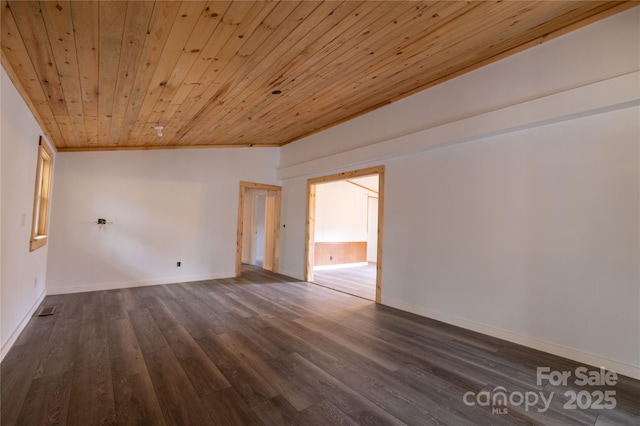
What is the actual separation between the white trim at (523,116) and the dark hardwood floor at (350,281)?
231 centimetres

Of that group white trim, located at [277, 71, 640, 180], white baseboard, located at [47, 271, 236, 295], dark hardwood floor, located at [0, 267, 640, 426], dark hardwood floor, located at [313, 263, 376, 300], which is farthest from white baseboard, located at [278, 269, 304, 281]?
white trim, located at [277, 71, 640, 180]

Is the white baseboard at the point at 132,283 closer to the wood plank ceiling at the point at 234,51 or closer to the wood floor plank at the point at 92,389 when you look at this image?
the wood plank ceiling at the point at 234,51

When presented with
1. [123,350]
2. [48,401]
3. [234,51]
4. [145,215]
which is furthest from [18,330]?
[234,51]

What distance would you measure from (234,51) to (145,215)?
3.94 metres

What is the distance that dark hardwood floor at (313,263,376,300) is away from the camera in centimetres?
507

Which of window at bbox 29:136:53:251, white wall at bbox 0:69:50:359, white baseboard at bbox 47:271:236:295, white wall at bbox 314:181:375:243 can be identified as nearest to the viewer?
white wall at bbox 0:69:50:359

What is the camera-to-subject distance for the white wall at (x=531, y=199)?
94.3 inches

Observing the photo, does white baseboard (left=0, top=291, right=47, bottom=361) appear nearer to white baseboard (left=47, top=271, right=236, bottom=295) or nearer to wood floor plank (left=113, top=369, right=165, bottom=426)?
white baseboard (left=47, top=271, right=236, bottom=295)

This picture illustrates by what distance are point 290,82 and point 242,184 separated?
132 inches

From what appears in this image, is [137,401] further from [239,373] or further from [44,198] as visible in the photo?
[44,198]

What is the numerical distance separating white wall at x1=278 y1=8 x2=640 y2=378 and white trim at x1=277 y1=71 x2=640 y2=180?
0.5 inches

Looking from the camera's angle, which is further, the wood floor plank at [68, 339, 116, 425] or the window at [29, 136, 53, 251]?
the window at [29, 136, 53, 251]

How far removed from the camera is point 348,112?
469 cm

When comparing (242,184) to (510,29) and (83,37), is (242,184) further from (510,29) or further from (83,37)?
(510,29)
